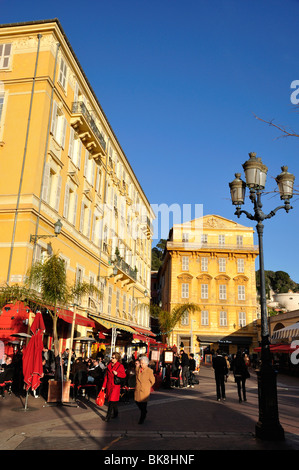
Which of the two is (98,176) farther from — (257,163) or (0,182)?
(257,163)

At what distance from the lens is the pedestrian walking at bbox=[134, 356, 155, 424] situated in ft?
27.9

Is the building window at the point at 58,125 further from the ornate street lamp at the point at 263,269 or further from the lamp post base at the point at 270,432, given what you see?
the lamp post base at the point at 270,432

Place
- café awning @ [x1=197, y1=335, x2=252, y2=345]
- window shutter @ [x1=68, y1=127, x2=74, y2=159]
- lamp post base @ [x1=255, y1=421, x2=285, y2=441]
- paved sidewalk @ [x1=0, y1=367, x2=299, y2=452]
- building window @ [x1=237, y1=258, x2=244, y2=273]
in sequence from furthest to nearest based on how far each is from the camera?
1. building window @ [x1=237, y1=258, x2=244, y2=273]
2. café awning @ [x1=197, y1=335, x2=252, y2=345]
3. window shutter @ [x1=68, y1=127, x2=74, y2=159]
4. lamp post base @ [x1=255, y1=421, x2=285, y2=441]
5. paved sidewalk @ [x1=0, y1=367, x2=299, y2=452]

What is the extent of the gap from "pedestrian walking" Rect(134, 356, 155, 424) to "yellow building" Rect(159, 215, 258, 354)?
38284 millimetres

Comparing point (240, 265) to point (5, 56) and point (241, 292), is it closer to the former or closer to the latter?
point (241, 292)

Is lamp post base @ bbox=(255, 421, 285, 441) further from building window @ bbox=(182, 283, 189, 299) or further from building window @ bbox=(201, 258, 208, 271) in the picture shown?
building window @ bbox=(201, 258, 208, 271)

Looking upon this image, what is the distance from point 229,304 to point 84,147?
32.2 metres

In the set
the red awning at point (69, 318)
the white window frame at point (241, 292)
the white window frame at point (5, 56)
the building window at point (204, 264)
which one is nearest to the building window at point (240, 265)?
the white window frame at point (241, 292)

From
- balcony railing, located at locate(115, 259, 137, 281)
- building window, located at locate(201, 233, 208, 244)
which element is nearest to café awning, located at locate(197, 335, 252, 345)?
building window, located at locate(201, 233, 208, 244)

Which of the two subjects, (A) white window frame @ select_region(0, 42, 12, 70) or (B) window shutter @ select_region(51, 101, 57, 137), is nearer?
(B) window shutter @ select_region(51, 101, 57, 137)

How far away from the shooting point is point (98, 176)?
2592 cm

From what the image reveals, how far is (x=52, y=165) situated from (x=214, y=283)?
35.1 meters

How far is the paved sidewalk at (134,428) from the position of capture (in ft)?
21.5

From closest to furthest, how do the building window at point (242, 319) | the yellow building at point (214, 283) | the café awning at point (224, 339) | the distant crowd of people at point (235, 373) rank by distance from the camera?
1. the distant crowd of people at point (235, 373)
2. the café awning at point (224, 339)
3. the yellow building at point (214, 283)
4. the building window at point (242, 319)
